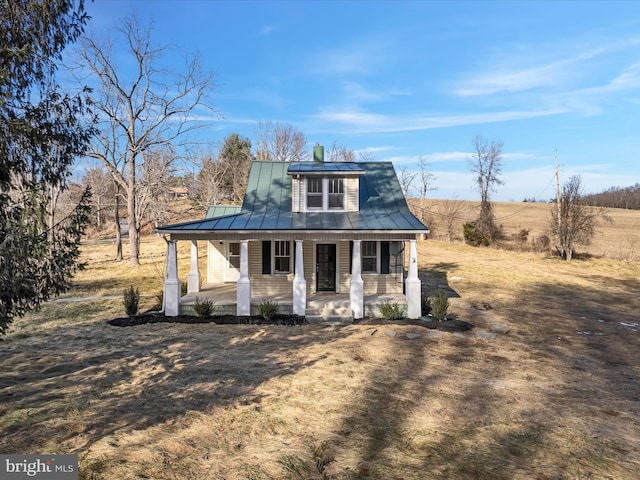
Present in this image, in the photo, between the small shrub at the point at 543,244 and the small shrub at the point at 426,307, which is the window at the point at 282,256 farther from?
the small shrub at the point at 543,244

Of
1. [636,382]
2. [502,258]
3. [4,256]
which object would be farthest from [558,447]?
[502,258]

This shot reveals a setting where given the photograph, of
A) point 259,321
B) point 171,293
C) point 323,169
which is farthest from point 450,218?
point 171,293

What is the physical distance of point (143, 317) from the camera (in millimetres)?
12969

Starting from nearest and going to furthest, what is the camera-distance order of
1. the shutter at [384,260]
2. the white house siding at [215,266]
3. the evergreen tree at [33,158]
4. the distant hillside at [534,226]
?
the evergreen tree at [33,158] < the shutter at [384,260] < the white house siding at [215,266] < the distant hillside at [534,226]

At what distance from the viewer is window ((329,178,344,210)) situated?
15195mm

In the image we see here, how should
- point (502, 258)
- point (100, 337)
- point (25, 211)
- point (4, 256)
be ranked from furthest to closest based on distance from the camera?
1. point (502, 258)
2. point (100, 337)
3. point (25, 211)
4. point (4, 256)

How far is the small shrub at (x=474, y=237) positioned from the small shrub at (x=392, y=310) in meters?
25.9

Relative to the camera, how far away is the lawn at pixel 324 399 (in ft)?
16.6

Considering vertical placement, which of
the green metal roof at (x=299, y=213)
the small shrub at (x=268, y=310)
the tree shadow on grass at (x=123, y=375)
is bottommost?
the tree shadow on grass at (x=123, y=375)

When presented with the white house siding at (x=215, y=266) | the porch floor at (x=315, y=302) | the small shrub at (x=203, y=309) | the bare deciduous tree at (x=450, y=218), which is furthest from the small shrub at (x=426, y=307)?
the bare deciduous tree at (x=450, y=218)

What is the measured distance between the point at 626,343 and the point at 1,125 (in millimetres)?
15346

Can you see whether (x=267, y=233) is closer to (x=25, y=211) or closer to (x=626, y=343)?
(x=25, y=211)

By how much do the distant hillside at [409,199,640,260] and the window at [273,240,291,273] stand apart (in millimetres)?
27030

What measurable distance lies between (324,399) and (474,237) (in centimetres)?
3296
